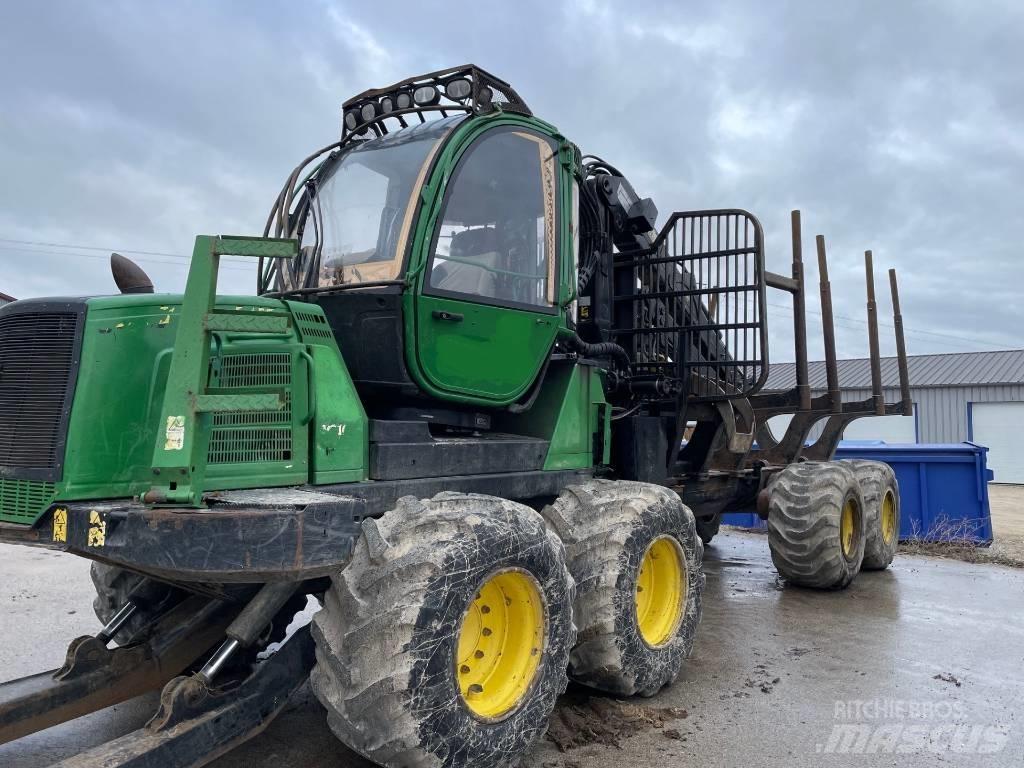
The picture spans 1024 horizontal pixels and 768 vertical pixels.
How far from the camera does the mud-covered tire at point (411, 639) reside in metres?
3.18

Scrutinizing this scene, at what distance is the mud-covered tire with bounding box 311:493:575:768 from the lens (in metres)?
3.18

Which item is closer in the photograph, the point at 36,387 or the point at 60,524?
the point at 60,524

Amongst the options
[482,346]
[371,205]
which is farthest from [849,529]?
[371,205]

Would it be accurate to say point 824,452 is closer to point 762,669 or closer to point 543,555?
point 762,669

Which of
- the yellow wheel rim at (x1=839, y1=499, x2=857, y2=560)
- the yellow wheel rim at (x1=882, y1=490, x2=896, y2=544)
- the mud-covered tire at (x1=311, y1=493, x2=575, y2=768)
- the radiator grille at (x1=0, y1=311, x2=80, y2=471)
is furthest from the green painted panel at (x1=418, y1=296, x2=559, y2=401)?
the yellow wheel rim at (x1=882, y1=490, x2=896, y2=544)

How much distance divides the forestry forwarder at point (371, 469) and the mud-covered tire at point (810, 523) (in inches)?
63.8

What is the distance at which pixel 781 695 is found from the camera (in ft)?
15.8

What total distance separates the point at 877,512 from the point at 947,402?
21.0m

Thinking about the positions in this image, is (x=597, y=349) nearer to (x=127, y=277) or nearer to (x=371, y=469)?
(x=371, y=469)

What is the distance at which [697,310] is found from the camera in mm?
7480

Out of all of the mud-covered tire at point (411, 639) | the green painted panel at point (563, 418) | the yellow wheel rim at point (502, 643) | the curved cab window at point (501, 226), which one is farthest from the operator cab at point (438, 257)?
the yellow wheel rim at point (502, 643)

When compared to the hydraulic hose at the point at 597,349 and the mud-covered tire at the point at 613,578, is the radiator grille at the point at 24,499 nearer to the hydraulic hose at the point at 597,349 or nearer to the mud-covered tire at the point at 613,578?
the mud-covered tire at the point at 613,578

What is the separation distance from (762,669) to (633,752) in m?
1.70

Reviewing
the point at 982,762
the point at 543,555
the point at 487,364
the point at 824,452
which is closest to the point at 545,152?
the point at 487,364
